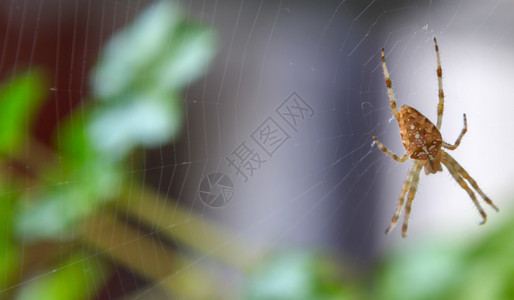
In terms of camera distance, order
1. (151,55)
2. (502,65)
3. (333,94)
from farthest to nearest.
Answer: (333,94), (502,65), (151,55)

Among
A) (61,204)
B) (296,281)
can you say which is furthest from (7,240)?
(296,281)

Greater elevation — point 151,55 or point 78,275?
point 151,55

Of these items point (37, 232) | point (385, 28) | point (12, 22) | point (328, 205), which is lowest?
point (328, 205)

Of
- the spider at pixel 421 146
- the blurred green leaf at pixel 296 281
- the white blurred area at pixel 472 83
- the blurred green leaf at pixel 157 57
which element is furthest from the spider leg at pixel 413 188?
the blurred green leaf at pixel 157 57

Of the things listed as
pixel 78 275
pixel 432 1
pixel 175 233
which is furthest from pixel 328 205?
pixel 78 275

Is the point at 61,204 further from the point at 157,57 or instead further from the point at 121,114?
the point at 157,57

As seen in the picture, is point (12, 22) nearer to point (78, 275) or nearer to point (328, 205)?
point (78, 275)

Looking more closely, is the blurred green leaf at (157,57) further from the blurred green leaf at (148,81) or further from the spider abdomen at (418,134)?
the spider abdomen at (418,134)
